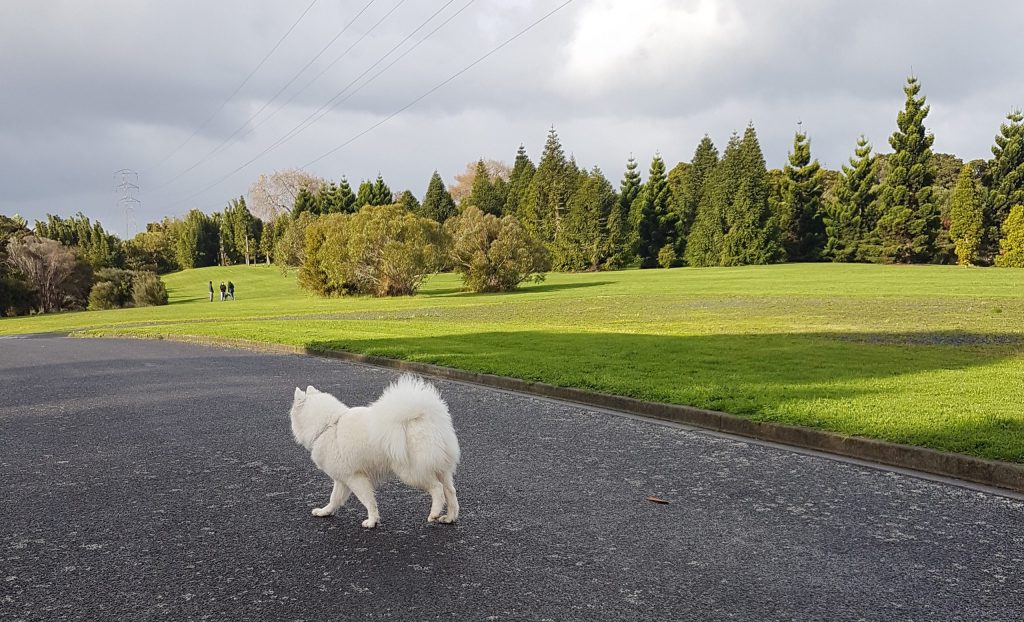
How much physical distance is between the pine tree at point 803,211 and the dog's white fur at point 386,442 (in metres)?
75.2

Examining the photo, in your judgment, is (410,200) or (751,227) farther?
(410,200)

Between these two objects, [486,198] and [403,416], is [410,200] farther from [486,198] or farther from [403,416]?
[403,416]

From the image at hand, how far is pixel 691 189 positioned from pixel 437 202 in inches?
1570

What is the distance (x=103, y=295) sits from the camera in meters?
57.8

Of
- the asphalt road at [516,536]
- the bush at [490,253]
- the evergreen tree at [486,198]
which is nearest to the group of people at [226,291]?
the bush at [490,253]

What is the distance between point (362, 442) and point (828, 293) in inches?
1323

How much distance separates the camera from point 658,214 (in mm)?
81562

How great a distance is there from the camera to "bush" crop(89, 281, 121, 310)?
57.8 meters

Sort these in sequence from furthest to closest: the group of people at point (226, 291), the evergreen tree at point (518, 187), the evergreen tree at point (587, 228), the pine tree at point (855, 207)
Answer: the evergreen tree at point (518, 187), the evergreen tree at point (587, 228), the pine tree at point (855, 207), the group of people at point (226, 291)

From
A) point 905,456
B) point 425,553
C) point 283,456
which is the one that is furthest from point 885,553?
point 283,456

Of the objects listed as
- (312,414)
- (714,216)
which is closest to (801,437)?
(312,414)

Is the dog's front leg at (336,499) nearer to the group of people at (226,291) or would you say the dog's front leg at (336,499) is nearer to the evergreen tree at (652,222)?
the group of people at (226,291)

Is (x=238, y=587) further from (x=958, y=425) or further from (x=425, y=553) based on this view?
(x=958, y=425)

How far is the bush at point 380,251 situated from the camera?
154 feet
